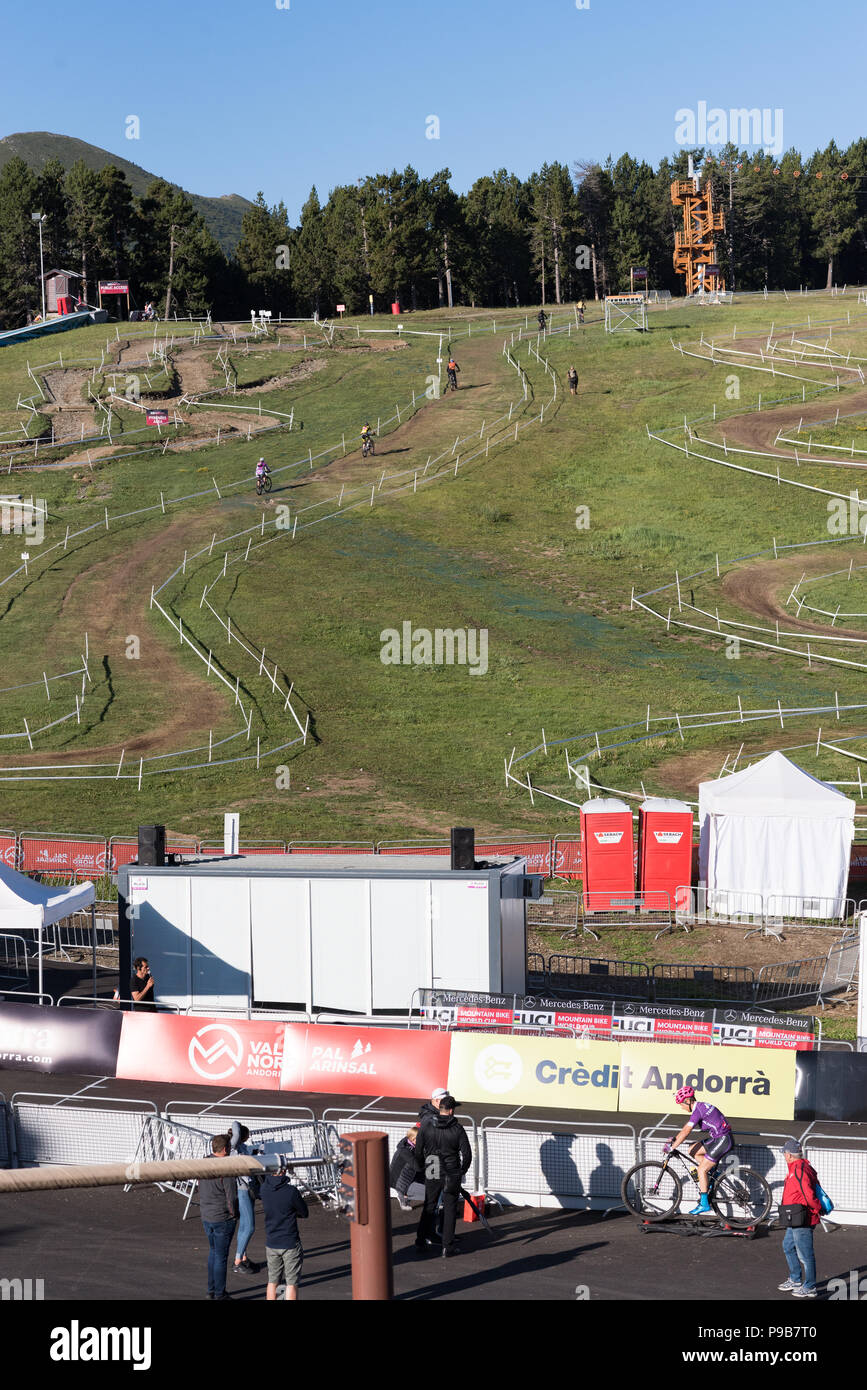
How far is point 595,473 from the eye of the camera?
7425 centimetres

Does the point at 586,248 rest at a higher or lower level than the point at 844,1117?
higher

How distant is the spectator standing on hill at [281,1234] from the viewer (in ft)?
42.3

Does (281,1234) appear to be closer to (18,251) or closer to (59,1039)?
(59,1039)

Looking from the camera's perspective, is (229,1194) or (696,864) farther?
(696,864)

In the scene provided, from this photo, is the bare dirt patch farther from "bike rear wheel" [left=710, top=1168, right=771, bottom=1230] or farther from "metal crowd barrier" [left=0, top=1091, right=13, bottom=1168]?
"metal crowd barrier" [left=0, top=1091, right=13, bottom=1168]

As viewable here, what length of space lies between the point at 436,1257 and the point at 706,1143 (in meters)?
3.45

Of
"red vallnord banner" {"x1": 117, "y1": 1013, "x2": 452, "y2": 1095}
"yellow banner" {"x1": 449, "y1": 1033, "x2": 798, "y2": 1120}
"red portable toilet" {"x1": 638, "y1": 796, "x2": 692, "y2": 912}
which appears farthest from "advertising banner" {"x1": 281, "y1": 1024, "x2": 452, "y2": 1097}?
"red portable toilet" {"x1": 638, "y1": 796, "x2": 692, "y2": 912}

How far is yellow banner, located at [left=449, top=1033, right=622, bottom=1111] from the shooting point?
61.7 feet

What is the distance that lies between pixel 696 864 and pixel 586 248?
393 feet

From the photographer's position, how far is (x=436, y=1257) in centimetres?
1474

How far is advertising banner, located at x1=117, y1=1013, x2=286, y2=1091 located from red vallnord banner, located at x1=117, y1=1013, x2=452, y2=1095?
0.02 metres

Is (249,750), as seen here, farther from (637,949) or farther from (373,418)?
(373,418)
